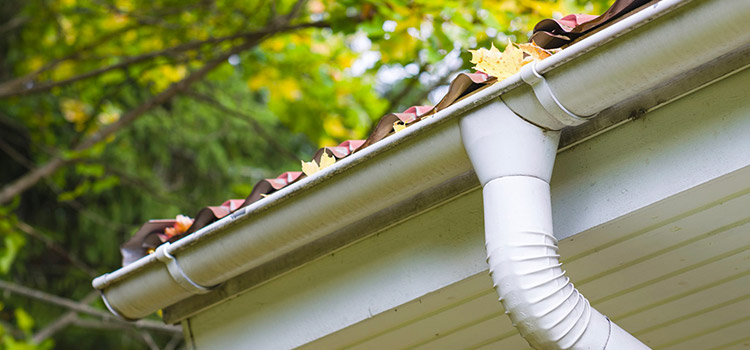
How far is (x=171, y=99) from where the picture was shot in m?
7.31

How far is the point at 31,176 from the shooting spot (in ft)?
17.2

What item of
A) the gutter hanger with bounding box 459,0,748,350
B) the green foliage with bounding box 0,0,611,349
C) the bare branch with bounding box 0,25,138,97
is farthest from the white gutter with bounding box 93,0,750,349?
the bare branch with bounding box 0,25,138,97

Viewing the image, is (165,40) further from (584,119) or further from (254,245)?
(584,119)

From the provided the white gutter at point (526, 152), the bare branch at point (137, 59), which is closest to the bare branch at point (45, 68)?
the bare branch at point (137, 59)

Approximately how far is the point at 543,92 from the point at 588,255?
1.57 ft

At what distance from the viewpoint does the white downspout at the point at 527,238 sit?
1478 millimetres

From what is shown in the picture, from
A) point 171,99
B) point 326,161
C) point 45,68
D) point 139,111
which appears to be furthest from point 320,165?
point 171,99

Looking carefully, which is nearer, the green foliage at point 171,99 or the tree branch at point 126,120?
the green foliage at point 171,99

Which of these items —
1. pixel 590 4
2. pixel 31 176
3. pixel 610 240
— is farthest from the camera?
pixel 31 176

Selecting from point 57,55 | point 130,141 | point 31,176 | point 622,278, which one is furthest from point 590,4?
point 130,141

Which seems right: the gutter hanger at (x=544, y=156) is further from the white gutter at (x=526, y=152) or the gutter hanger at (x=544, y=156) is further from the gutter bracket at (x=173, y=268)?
the gutter bracket at (x=173, y=268)

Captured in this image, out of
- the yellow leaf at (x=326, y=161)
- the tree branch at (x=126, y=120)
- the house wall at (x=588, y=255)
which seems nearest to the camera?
the house wall at (x=588, y=255)

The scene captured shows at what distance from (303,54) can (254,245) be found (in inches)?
134

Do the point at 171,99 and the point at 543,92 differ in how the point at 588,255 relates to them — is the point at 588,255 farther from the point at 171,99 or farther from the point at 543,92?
the point at 171,99
